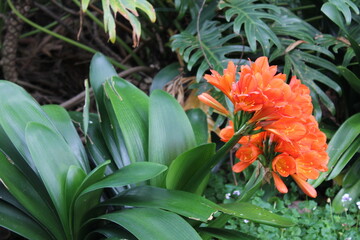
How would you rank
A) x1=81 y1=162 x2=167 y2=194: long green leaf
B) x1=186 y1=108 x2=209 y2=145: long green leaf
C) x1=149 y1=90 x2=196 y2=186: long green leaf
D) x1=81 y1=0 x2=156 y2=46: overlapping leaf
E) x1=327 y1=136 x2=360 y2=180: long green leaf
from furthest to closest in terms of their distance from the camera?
x1=327 y1=136 x2=360 y2=180: long green leaf, x1=186 y1=108 x2=209 y2=145: long green leaf, x1=81 y1=0 x2=156 y2=46: overlapping leaf, x1=149 y1=90 x2=196 y2=186: long green leaf, x1=81 y1=162 x2=167 y2=194: long green leaf

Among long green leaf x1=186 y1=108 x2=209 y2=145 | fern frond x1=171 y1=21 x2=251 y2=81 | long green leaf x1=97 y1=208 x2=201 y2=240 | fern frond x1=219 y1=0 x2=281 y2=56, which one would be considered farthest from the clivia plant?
fern frond x1=219 y1=0 x2=281 y2=56

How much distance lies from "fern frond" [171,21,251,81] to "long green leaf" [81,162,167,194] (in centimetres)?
88

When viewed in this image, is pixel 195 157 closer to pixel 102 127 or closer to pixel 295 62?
pixel 102 127

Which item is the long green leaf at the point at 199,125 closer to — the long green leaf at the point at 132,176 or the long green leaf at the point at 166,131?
the long green leaf at the point at 166,131

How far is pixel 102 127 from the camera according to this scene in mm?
1837

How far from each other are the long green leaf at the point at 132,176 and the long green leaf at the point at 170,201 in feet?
0.34

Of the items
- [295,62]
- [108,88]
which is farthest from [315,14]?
[108,88]

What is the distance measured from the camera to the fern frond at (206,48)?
226 cm

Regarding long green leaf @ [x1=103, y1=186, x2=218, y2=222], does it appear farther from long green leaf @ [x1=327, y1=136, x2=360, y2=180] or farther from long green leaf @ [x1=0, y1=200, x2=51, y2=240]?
long green leaf @ [x1=327, y1=136, x2=360, y2=180]

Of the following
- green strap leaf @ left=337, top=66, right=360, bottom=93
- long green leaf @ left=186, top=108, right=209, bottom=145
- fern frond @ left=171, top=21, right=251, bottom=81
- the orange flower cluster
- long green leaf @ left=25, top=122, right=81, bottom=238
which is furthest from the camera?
fern frond @ left=171, top=21, right=251, bottom=81

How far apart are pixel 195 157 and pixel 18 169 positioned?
1.75 ft

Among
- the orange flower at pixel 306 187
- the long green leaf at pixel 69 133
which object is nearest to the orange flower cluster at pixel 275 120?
the orange flower at pixel 306 187

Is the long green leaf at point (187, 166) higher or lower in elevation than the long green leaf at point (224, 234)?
higher

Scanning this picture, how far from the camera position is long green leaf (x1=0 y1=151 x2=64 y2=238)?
150cm
